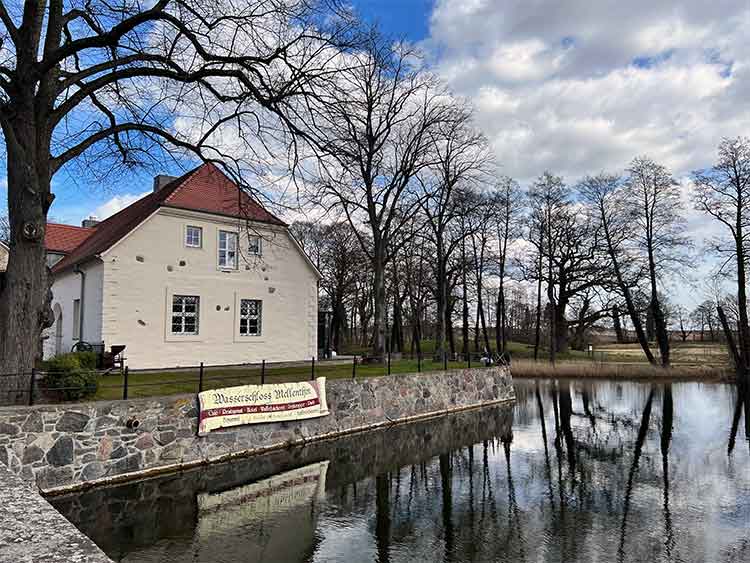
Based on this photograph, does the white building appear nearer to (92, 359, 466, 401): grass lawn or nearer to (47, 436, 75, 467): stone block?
(92, 359, 466, 401): grass lawn

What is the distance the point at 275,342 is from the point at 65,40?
1298 centimetres

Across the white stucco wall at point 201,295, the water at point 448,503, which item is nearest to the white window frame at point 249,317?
the white stucco wall at point 201,295

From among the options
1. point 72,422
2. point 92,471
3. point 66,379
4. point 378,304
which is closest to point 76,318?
point 66,379

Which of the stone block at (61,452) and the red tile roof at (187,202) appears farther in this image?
the red tile roof at (187,202)

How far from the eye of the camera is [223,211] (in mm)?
20266

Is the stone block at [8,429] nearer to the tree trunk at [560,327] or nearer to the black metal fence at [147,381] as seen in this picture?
the black metal fence at [147,381]

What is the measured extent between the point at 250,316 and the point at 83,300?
19.3ft

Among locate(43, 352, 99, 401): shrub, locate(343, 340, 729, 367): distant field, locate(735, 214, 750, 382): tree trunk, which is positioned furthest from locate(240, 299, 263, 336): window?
locate(735, 214, 750, 382): tree trunk

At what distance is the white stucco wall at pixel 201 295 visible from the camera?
1777 centimetres

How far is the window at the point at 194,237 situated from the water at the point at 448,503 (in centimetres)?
955

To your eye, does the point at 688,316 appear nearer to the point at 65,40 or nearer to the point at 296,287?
the point at 296,287

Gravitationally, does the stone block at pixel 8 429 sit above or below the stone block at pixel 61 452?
above

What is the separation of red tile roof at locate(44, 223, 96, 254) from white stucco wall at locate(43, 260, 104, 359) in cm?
330

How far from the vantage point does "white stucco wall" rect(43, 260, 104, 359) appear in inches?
701
